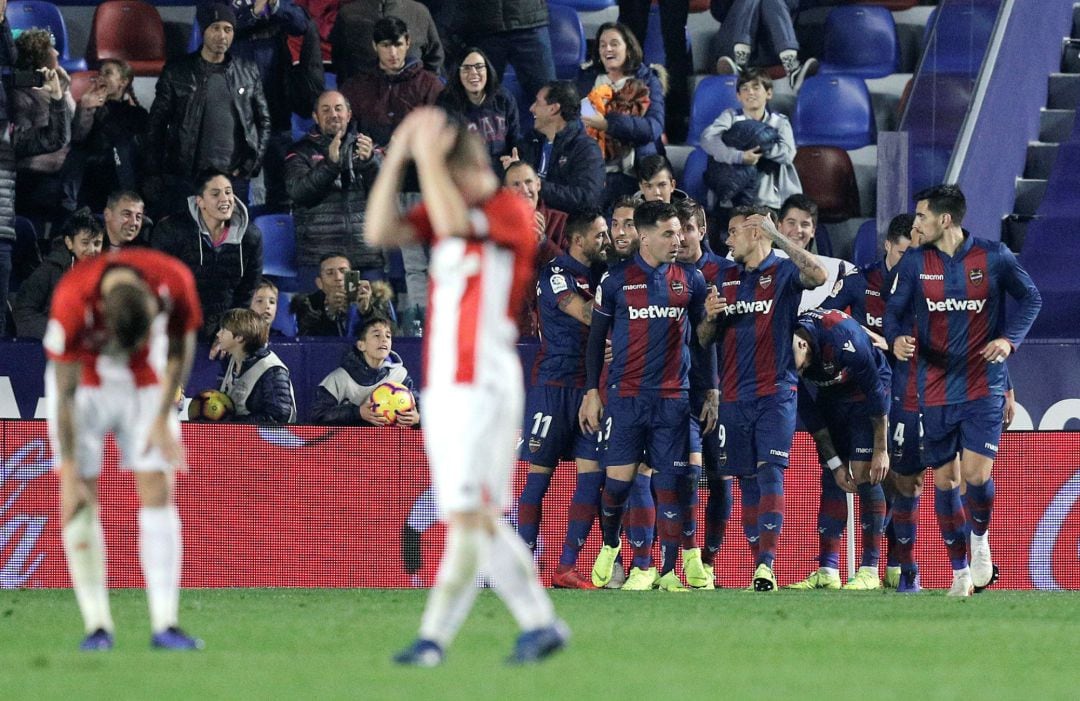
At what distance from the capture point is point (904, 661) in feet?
24.9

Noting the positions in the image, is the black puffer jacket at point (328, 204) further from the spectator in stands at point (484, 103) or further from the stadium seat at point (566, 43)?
the stadium seat at point (566, 43)

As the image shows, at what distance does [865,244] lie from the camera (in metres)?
15.6

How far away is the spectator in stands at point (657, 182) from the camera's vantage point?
14.1 m

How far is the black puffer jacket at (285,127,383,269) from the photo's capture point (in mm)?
15086

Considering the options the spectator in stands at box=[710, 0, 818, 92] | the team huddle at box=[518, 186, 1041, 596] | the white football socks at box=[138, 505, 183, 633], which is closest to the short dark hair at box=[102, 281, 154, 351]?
the white football socks at box=[138, 505, 183, 633]

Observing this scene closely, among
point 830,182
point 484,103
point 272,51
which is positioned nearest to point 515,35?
point 484,103

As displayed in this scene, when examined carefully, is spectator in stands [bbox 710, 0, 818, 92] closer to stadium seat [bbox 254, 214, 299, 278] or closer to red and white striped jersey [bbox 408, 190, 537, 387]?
stadium seat [bbox 254, 214, 299, 278]

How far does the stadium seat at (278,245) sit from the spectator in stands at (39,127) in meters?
1.59

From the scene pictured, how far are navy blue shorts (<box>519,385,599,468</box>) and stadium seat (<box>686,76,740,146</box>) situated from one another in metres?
4.76

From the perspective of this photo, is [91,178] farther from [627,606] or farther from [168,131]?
[627,606]

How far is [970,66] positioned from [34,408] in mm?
7587

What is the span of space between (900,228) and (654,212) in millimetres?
2149

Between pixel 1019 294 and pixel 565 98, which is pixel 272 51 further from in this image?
pixel 1019 294

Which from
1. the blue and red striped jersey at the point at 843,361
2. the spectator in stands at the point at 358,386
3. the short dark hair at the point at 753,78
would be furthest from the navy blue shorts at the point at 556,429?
the short dark hair at the point at 753,78
